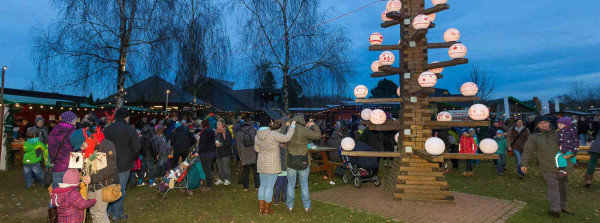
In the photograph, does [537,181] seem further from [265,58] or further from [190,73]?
[190,73]

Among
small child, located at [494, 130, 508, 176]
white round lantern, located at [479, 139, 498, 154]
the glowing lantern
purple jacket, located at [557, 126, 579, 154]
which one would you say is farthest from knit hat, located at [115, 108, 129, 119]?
small child, located at [494, 130, 508, 176]

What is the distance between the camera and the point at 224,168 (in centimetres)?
849

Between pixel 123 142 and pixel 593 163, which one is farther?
pixel 593 163

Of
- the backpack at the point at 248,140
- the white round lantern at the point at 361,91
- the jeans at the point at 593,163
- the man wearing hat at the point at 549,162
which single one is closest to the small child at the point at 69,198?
the backpack at the point at 248,140

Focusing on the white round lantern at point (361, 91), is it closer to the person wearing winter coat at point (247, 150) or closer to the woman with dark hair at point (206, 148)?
the person wearing winter coat at point (247, 150)

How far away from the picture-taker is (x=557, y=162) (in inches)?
219

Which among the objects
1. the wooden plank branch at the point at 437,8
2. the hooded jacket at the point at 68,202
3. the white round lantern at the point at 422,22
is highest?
the wooden plank branch at the point at 437,8

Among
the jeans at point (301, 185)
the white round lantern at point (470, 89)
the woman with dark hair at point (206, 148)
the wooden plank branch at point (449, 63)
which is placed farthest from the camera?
the woman with dark hair at point (206, 148)

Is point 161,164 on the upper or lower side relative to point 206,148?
lower

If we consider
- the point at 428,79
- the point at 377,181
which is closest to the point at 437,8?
the point at 428,79

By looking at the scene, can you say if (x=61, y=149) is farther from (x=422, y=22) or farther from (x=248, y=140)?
(x=422, y=22)

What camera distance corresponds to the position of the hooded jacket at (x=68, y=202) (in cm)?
359

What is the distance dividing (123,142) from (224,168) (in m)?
3.55

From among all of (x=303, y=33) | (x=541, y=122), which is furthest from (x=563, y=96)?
(x=541, y=122)
